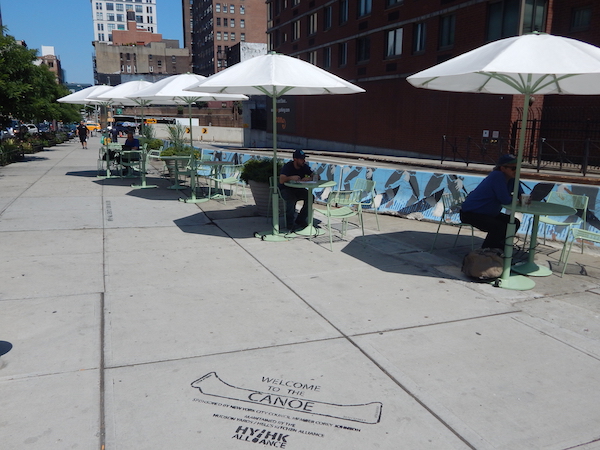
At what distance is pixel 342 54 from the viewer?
Answer: 35.2 metres

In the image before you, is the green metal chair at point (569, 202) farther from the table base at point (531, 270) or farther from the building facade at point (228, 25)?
the building facade at point (228, 25)

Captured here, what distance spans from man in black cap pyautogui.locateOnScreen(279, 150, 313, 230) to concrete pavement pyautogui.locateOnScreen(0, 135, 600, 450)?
111cm

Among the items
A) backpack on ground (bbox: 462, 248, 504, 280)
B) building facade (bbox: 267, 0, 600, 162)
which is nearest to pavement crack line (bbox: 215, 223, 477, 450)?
backpack on ground (bbox: 462, 248, 504, 280)

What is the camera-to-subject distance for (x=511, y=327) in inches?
193

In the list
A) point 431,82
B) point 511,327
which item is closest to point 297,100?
point 431,82

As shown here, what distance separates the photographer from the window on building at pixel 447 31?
2428 cm

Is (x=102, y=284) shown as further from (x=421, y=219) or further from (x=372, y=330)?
(x=421, y=219)

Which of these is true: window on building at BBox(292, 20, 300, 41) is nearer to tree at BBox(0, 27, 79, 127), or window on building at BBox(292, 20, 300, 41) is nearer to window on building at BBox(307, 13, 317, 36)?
window on building at BBox(307, 13, 317, 36)

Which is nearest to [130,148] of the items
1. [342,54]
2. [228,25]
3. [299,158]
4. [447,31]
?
[299,158]

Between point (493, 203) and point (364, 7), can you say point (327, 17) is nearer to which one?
point (364, 7)

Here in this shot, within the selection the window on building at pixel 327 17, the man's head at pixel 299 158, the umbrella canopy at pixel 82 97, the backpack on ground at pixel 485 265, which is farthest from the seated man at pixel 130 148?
the window on building at pixel 327 17

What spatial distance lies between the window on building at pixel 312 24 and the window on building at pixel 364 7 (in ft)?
24.5

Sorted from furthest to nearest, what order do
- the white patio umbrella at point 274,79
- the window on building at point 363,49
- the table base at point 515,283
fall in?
the window on building at point 363,49, the white patio umbrella at point 274,79, the table base at point 515,283

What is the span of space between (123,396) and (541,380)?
318 cm
